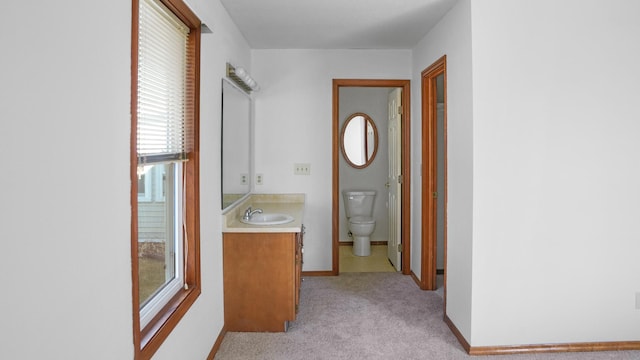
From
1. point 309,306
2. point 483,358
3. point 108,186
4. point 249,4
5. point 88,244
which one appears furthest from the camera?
point 309,306

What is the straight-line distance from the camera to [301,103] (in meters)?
4.35

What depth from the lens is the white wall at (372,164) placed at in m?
5.76

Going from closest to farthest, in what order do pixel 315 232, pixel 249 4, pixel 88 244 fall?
1. pixel 88 244
2. pixel 249 4
3. pixel 315 232

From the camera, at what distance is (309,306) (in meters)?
3.59

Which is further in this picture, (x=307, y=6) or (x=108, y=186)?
(x=307, y=6)

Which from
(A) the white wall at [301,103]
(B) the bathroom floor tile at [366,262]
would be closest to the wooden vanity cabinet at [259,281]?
(A) the white wall at [301,103]

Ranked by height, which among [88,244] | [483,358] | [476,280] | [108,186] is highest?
[108,186]

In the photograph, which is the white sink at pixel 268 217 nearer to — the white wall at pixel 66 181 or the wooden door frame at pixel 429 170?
the wooden door frame at pixel 429 170

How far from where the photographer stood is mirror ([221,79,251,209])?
10.0 ft

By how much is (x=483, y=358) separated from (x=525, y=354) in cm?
28

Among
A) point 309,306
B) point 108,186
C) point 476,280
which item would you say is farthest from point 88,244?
point 309,306

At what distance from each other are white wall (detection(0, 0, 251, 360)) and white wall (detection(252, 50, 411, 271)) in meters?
2.88

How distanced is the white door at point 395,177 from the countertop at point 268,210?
1.02m

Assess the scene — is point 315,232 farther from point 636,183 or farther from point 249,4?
point 636,183
